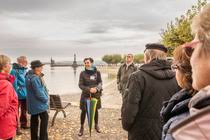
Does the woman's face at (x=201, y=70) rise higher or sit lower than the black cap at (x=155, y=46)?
lower

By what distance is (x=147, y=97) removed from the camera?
454 centimetres

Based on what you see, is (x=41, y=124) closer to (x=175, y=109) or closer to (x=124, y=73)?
(x=124, y=73)

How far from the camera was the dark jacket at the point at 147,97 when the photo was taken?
14.6ft

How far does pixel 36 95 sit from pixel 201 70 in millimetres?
6765

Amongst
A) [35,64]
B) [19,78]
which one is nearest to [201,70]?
[35,64]

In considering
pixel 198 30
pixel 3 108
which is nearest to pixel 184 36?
pixel 3 108

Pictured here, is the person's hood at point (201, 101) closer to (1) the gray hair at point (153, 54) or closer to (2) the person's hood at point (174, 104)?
(2) the person's hood at point (174, 104)

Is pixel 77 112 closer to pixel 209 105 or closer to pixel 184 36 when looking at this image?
pixel 184 36

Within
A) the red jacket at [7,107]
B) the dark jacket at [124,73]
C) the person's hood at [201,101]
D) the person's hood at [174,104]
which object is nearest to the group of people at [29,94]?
the red jacket at [7,107]

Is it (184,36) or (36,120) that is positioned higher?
(184,36)

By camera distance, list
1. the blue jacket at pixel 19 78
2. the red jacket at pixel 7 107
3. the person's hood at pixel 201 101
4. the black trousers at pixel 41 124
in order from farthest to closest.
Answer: the blue jacket at pixel 19 78
the black trousers at pixel 41 124
the red jacket at pixel 7 107
the person's hood at pixel 201 101

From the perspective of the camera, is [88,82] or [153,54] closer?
[153,54]

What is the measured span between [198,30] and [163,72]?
3193mm

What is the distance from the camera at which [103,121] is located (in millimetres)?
11734
